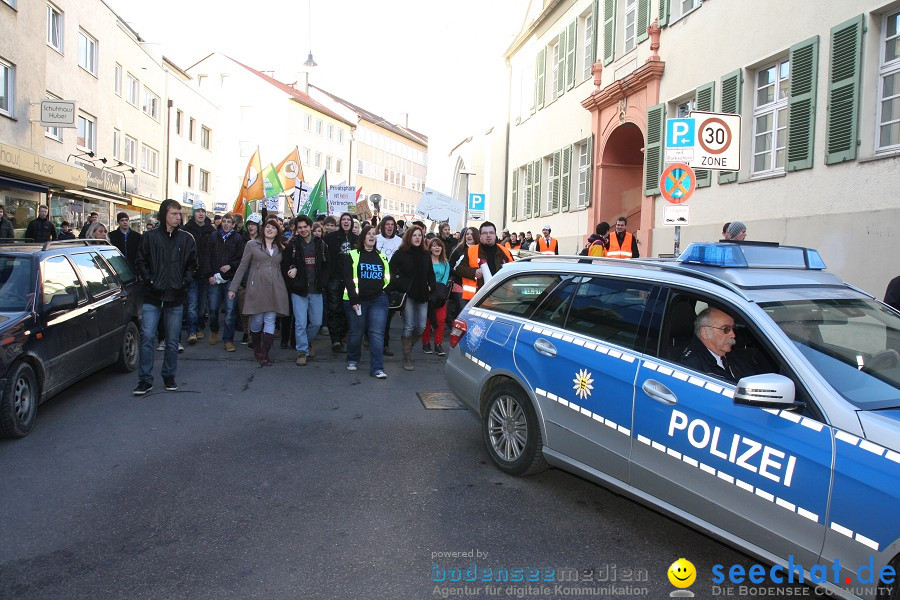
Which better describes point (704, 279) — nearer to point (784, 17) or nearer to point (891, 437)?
point (891, 437)

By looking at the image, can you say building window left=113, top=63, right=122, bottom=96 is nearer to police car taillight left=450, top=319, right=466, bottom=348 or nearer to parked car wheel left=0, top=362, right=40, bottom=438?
parked car wheel left=0, top=362, right=40, bottom=438

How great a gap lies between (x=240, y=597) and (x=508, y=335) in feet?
8.74

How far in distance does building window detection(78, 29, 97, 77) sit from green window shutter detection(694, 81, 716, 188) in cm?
2064

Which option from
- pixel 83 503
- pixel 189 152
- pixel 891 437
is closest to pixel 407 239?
pixel 83 503

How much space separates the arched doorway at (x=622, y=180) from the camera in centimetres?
1980

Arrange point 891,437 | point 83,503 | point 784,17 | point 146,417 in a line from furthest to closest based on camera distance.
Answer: point 784,17 → point 146,417 → point 83,503 → point 891,437

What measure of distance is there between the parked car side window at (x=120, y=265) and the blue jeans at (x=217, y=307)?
1.55m

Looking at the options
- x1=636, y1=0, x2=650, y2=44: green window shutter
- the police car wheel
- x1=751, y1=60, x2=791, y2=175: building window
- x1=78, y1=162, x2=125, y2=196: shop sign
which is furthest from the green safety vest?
x1=78, y1=162, x2=125, y2=196: shop sign

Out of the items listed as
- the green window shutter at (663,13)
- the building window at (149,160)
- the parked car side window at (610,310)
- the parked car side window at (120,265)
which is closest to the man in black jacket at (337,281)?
the parked car side window at (120,265)

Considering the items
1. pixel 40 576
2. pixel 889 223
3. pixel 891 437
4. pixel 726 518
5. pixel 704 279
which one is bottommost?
pixel 40 576

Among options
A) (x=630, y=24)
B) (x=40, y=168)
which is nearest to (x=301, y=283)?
(x=630, y=24)

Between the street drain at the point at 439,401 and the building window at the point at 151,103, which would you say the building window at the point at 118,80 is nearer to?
the building window at the point at 151,103

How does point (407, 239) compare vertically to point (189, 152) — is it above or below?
below

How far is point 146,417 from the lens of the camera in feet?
22.4
